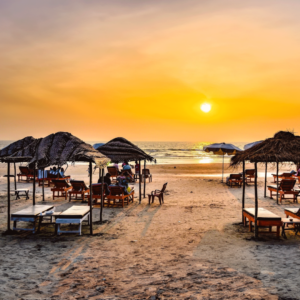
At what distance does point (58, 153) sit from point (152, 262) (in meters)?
4.17

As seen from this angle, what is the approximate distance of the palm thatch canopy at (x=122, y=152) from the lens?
1198 cm

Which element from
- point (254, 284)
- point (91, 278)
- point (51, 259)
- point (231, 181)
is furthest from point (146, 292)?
point (231, 181)

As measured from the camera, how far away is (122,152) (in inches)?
478

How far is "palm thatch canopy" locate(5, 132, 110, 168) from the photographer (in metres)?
7.72

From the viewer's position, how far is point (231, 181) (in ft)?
54.2

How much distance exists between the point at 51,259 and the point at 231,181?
1272 cm

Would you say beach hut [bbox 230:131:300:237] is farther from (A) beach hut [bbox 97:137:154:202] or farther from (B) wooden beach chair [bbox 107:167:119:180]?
(B) wooden beach chair [bbox 107:167:119:180]

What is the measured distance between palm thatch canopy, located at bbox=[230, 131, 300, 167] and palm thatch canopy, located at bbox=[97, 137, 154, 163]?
17.1ft

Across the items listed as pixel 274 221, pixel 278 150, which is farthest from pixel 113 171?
pixel 278 150

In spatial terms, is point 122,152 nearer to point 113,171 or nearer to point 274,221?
point 274,221

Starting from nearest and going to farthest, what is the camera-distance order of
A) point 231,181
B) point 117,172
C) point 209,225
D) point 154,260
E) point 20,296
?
point 20,296
point 154,260
point 209,225
point 231,181
point 117,172

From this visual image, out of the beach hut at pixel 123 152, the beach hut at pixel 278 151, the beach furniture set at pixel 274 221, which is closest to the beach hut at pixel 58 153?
the beach hut at pixel 123 152

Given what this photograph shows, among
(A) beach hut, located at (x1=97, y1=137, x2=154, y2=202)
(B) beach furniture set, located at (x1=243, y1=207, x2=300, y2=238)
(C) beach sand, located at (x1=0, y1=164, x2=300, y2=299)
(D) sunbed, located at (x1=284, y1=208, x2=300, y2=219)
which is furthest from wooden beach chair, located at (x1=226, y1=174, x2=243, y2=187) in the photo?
(B) beach furniture set, located at (x1=243, y1=207, x2=300, y2=238)

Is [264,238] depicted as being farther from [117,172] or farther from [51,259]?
[117,172]
